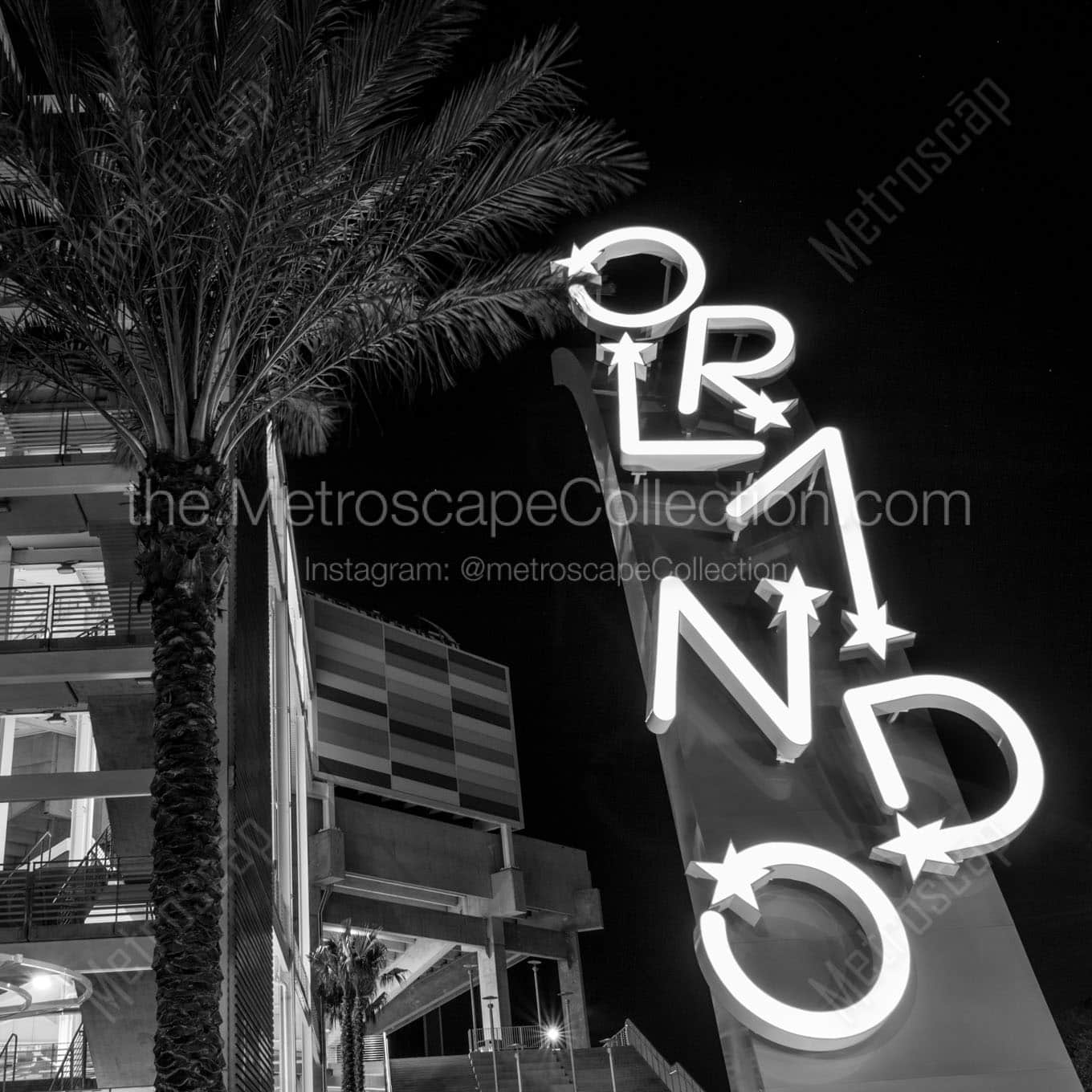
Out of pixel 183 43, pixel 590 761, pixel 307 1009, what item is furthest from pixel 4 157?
pixel 590 761

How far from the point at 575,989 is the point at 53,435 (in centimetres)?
4114

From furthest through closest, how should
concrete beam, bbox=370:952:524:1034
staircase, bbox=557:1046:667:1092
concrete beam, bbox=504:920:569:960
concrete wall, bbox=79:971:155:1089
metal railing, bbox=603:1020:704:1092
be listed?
concrete beam, bbox=370:952:524:1034 < concrete beam, bbox=504:920:569:960 < staircase, bbox=557:1046:667:1092 < metal railing, bbox=603:1020:704:1092 < concrete wall, bbox=79:971:155:1089

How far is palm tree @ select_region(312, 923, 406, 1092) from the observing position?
3275 centimetres

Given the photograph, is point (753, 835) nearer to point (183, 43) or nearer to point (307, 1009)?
point (183, 43)

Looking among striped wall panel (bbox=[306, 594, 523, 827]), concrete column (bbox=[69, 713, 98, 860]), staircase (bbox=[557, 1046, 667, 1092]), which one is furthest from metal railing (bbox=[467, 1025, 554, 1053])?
concrete column (bbox=[69, 713, 98, 860])

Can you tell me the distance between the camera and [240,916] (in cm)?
1295

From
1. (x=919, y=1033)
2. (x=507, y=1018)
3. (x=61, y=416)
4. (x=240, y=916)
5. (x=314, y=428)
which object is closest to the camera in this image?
(x=919, y=1033)

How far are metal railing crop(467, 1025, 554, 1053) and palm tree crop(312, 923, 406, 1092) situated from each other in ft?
15.0

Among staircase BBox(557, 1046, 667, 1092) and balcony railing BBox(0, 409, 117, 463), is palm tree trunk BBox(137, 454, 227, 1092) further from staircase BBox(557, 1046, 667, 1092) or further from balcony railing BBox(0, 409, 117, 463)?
staircase BBox(557, 1046, 667, 1092)

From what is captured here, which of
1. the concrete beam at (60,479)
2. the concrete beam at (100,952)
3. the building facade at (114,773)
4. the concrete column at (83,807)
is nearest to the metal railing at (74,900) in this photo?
the building facade at (114,773)

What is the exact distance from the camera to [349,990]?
34781 mm

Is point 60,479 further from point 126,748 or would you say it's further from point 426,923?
point 426,923

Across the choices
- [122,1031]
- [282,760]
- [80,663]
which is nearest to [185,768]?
[80,663]

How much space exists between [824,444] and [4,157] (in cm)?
982
